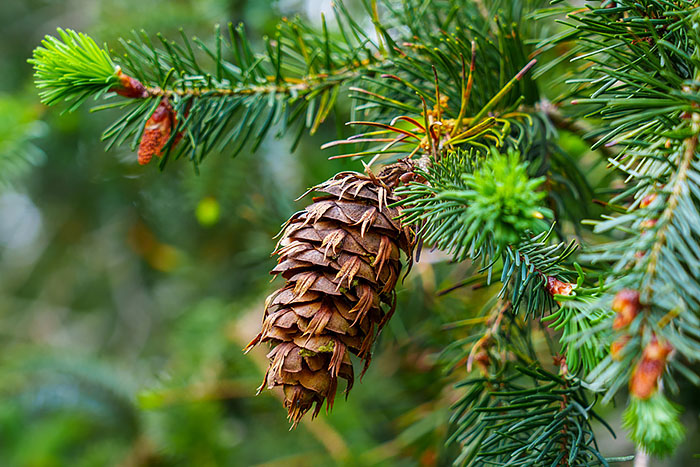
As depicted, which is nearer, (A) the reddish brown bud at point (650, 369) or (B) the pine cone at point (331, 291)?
(A) the reddish brown bud at point (650, 369)

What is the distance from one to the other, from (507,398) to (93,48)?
1.94ft

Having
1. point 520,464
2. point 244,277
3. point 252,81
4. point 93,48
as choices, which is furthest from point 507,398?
point 244,277

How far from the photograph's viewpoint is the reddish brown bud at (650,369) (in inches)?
10.1

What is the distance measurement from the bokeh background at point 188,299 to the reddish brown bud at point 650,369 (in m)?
0.47

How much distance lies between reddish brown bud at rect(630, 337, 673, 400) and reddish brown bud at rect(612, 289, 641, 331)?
0.02 metres

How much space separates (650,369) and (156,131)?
1.71 feet

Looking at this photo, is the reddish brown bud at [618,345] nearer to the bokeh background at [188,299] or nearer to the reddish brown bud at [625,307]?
the reddish brown bud at [625,307]

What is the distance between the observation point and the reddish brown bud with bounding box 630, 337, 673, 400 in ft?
0.84

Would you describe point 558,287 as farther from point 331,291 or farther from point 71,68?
point 71,68

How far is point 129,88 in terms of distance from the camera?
1.68 ft

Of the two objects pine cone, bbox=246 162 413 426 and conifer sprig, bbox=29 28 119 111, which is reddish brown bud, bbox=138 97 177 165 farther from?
pine cone, bbox=246 162 413 426

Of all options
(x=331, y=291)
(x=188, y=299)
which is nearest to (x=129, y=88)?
(x=331, y=291)

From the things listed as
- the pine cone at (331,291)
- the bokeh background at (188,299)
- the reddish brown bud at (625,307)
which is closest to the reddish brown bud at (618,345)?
the reddish brown bud at (625,307)

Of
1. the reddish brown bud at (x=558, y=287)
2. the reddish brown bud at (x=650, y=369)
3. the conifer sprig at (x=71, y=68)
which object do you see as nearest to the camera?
the reddish brown bud at (x=650, y=369)
